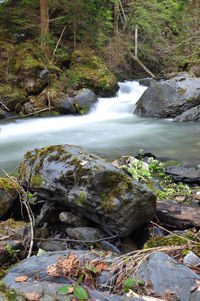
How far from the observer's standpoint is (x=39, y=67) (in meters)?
13.2

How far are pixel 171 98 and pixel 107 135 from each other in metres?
3.74

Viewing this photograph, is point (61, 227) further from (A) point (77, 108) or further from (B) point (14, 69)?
(B) point (14, 69)

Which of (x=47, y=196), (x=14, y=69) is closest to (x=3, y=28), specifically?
(x=14, y=69)

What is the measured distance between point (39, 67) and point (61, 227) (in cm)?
1104

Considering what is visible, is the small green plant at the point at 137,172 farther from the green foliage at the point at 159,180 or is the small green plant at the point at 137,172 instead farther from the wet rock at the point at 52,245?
the wet rock at the point at 52,245

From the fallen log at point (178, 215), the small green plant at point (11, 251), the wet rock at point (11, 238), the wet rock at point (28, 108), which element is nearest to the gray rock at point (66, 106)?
the wet rock at point (28, 108)

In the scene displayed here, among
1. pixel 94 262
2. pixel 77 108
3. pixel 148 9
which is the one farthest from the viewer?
pixel 148 9

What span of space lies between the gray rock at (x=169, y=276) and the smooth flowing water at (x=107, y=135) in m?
5.02

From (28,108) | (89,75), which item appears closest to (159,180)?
(28,108)

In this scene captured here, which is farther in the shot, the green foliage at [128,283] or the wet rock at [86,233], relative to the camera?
the wet rock at [86,233]

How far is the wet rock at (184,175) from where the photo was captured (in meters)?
5.25

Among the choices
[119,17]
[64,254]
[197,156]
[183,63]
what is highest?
[119,17]

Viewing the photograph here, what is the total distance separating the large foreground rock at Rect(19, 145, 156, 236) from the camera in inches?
118

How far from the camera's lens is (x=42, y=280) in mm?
1950
